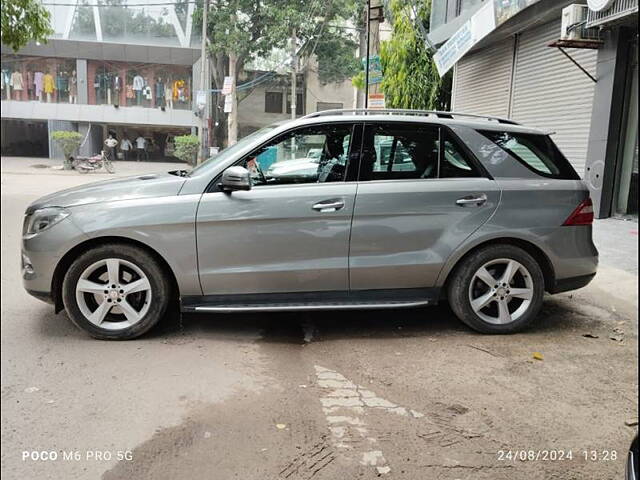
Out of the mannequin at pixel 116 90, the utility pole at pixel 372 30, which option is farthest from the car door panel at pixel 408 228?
the mannequin at pixel 116 90

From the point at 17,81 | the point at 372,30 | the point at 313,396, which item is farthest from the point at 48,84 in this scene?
the point at 313,396

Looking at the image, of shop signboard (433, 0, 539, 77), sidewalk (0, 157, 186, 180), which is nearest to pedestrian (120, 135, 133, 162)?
sidewalk (0, 157, 186, 180)

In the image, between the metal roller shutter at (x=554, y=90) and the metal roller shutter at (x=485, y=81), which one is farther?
the metal roller shutter at (x=485, y=81)

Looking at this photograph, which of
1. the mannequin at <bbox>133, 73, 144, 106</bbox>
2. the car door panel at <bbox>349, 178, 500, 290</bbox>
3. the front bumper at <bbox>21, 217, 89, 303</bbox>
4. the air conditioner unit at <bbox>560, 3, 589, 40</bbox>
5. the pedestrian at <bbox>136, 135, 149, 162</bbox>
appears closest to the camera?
the front bumper at <bbox>21, 217, 89, 303</bbox>

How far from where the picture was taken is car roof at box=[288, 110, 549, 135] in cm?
426

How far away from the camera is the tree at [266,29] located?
4.55 meters

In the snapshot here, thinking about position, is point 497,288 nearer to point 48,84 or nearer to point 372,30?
point 372,30

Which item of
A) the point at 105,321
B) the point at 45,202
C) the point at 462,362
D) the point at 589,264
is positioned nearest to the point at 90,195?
the point at 45,202

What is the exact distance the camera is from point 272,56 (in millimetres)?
4863

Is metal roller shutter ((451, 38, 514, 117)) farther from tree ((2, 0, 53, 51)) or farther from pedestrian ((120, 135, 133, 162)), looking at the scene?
tree ((2, 0, 53, 51))

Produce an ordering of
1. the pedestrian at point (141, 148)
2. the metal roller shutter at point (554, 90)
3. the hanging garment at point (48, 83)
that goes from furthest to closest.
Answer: the metal roller shutter at point (554, 90) → the hanging garment at point (48, 83) → the pedestrian at point (141, 148)

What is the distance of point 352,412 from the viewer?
3.05 meters

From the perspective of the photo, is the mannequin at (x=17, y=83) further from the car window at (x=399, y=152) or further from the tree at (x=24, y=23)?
the car window at (x=399, y=152)

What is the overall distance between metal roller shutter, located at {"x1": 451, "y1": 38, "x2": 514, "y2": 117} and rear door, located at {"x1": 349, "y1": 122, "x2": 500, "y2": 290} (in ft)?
26.8
